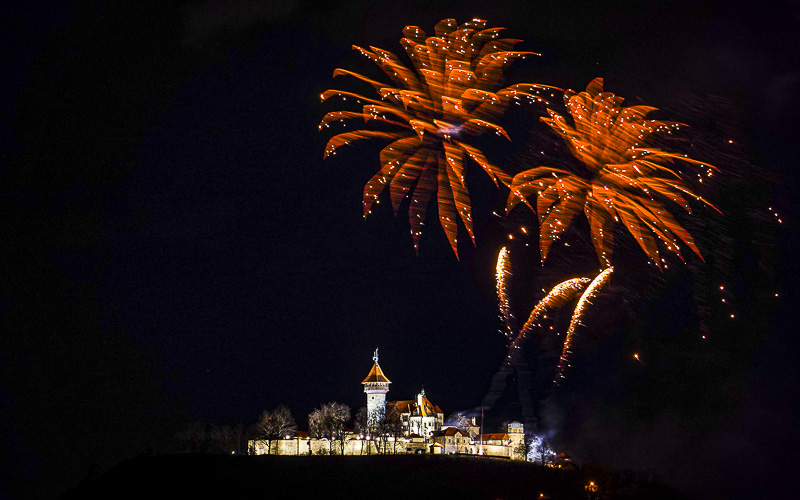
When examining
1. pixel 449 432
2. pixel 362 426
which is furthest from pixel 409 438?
pixel 362 426

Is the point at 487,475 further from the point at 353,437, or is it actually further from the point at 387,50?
the point at 387,50

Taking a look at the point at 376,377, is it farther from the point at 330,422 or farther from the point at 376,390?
the point at 330,422

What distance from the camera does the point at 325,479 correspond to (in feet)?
156

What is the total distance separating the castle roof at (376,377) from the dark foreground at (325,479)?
22.4 meters

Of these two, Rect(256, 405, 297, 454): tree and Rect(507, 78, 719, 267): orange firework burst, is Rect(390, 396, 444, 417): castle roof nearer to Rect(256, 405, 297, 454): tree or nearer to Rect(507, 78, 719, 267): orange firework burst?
Rect(256, 405, 297, 454): tree

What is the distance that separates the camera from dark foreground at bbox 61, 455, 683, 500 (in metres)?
44.6

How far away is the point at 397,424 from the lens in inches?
2623

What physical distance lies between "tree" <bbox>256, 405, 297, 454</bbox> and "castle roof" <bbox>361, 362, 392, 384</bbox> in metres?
9.54

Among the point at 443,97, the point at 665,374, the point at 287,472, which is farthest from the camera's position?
the point at 287,472

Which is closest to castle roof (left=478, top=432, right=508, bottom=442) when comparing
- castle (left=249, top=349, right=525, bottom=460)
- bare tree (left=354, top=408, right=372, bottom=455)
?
castle (left=249, top=349, right=525, bottom=460)

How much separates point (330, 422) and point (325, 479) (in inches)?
695

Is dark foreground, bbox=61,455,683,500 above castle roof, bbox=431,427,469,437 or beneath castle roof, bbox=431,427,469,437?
beneath

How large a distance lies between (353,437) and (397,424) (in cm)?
419

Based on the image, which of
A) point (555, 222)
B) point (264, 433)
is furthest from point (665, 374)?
point (264, 433)
